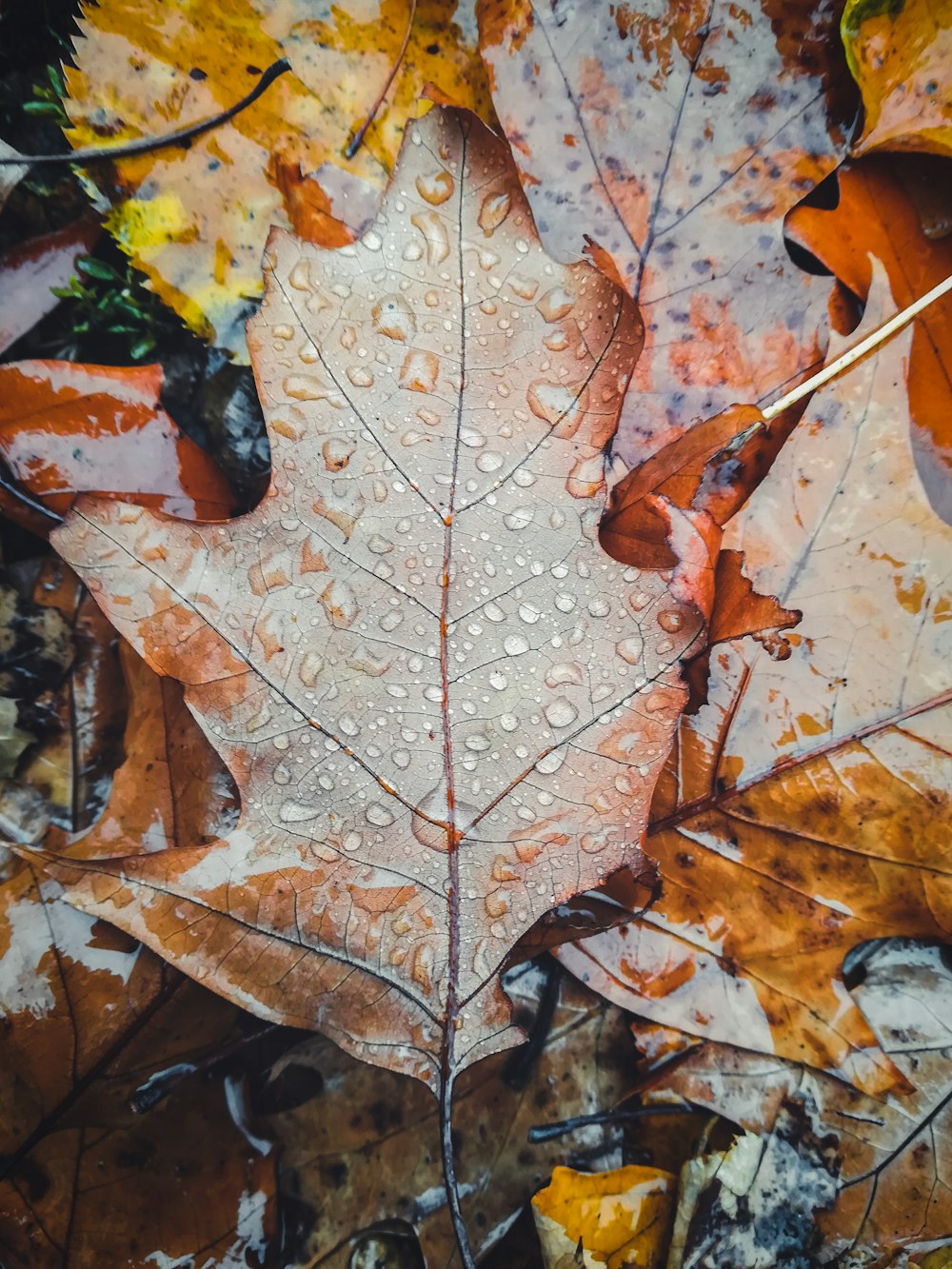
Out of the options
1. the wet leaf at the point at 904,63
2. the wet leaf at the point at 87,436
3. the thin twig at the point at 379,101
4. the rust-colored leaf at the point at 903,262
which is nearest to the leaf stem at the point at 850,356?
the rust-colored leaf at the point at 903,262

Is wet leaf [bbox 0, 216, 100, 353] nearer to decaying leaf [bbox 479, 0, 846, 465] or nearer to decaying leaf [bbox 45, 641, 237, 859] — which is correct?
decaying leaf [bbox 45, 641, 237, 859]

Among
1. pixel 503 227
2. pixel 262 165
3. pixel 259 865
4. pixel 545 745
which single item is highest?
pixel 262 165

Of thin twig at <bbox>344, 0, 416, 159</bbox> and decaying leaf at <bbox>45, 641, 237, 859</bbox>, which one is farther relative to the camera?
thin twig at <bbox>344, 0, 416, 159</bbox>

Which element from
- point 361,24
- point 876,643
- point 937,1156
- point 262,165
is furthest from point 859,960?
point 361,24

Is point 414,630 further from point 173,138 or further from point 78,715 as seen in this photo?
point 173,138

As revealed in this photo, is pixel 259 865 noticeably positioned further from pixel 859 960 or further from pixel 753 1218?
pixel 859 960

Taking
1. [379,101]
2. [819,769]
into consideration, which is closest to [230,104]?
[379,101]

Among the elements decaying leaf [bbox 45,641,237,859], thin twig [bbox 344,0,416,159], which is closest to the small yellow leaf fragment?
decaying leaf [bbox 45,641,237,859]
